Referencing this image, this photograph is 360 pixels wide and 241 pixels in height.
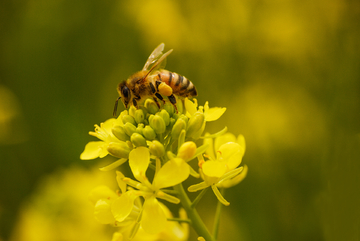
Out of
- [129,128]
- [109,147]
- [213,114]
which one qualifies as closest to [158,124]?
[129,128]

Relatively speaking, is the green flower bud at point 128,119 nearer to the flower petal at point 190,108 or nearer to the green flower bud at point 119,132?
the green flower bud at point 119,132

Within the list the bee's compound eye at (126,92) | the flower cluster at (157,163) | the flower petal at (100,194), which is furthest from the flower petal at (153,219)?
the bee's compound eye at (126,92)

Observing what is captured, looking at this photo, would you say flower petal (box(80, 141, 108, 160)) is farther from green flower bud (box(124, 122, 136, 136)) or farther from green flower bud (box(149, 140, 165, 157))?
green flower bud (box(149, 140, 165, 157))

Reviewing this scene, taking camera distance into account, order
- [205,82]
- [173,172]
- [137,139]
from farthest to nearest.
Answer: [205,82] → [137,139] → [173,172]

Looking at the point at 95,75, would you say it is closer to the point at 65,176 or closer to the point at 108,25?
the point at 108,25

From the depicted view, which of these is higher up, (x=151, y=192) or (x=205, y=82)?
(x=151, y=192)

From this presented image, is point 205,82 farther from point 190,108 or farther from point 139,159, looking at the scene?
point 139,159

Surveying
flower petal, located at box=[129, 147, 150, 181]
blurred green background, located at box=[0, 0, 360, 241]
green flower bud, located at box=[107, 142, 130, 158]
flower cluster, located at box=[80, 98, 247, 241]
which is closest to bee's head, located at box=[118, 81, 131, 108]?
flower cluster, located at box=[80, 98, 247, 241]
